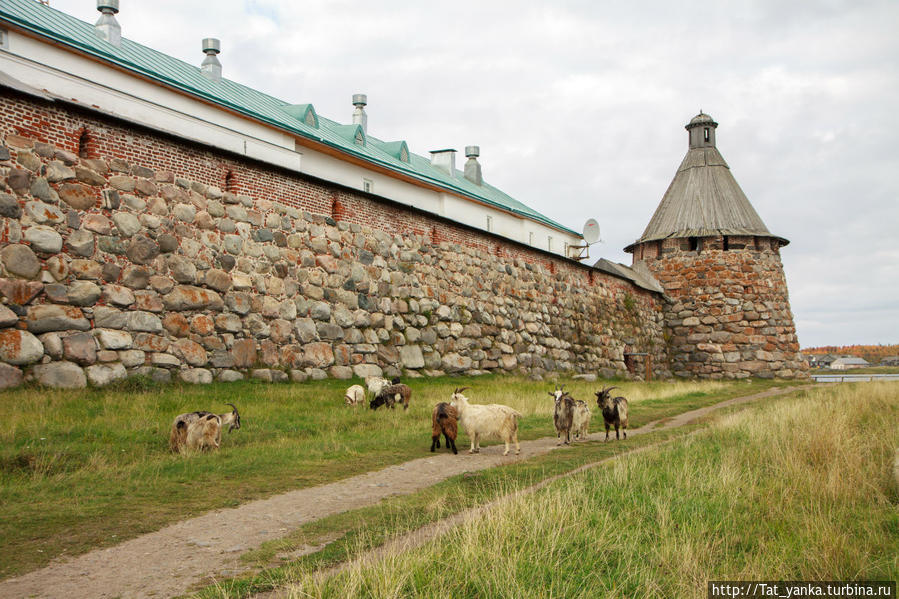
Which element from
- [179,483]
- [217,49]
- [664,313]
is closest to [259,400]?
[179,483]

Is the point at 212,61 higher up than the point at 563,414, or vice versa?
the point at 212,61

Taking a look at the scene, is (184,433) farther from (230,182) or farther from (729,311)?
(729,311)

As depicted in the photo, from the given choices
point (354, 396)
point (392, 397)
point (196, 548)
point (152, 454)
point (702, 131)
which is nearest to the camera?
point (196, 548)

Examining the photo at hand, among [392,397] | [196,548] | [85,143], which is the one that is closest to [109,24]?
[85,143]

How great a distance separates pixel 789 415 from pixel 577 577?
8609mm

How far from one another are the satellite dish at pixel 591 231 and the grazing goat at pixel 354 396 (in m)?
24.5

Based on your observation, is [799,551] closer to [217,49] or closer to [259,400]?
[259,400]

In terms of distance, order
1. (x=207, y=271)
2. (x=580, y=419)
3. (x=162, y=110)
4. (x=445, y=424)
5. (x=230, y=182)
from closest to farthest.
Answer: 1. (x=445, y=424)
2. (x=580, y=419)
3. (x=207, y=271)
4. (x=230, y=182)
5. (x=162, y=110)

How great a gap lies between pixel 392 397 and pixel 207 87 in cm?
1435

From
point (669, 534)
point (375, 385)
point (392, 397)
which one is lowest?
point (669, 534)

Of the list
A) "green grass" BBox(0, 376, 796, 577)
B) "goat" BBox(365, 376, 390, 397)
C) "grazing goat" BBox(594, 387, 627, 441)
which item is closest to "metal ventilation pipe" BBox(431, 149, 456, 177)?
"green grass" BBox(0, 376, 796, 577)

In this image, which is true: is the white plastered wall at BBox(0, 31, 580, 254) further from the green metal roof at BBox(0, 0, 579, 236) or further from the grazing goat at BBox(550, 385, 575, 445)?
the grazing goat at BBox(550, 385, 575, 445)

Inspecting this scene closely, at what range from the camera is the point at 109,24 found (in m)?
20.8

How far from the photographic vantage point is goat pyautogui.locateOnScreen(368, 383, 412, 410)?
40.6 ft
